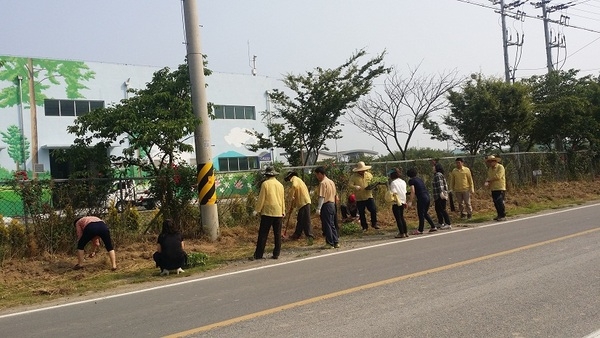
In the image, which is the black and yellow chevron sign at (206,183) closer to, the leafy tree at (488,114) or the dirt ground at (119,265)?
the dirt ground at (119,265)

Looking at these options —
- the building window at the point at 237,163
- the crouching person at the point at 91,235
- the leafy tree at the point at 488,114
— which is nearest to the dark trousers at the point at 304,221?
the crouching person at the point at 91,235

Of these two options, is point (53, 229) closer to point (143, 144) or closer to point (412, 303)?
point (143, 144)

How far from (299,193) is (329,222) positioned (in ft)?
2.84

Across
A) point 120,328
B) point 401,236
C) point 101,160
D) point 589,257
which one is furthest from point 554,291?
point 101,160

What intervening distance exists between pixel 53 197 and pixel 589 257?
9.71 meters

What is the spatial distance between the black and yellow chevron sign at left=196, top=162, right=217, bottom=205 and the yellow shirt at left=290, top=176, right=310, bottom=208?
186 cm

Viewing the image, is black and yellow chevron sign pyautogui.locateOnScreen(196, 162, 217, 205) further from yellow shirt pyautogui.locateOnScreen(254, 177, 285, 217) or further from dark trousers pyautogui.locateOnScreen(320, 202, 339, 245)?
dark trousers pyautogui.locateOnScreen(320, 202, 339, 245)

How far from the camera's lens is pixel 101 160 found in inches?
493

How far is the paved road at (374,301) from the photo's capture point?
554 cm

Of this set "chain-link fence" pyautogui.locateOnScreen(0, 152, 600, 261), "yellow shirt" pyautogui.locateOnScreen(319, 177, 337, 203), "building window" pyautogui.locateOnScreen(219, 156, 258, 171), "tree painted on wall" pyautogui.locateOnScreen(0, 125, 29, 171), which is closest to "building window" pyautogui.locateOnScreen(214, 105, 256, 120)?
"building window" pyautogui.locateOnScreen(219, 156, 258, 171)

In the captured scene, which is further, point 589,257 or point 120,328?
point 589,257

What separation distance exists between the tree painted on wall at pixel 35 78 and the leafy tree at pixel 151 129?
24.3m

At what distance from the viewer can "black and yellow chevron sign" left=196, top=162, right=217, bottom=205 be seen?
12320 mm

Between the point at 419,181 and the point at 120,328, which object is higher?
the point at 419,181
